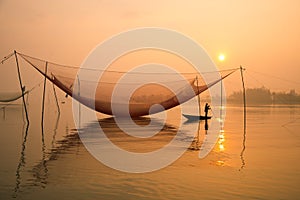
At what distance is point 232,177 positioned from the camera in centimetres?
1091

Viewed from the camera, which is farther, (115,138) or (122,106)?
(122,106)

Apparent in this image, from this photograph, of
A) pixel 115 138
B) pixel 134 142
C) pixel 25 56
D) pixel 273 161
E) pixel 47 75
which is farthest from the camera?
pixel 47 75

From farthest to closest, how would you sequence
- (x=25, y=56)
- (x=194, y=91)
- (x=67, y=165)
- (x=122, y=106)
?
(x=122, y=106) < (x=194, y=91) < (x=25, y=56) < (x=67, y=165)

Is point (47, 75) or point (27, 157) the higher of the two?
point (47, 75)

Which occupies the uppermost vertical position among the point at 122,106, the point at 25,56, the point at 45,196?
the point at 25,56

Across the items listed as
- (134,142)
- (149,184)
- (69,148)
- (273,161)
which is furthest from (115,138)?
(149,184)

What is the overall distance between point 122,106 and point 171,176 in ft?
79.4

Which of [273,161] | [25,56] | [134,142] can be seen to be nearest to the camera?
[273,161]

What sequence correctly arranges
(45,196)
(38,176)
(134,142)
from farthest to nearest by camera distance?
(134,142) → (38,176) → (45,196)

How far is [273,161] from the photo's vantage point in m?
13.8

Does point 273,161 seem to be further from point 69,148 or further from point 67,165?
point 69,148

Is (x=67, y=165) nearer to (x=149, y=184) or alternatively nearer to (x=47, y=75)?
(x=149, y=184)

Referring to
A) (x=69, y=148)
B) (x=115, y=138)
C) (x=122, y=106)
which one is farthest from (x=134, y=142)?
(x=122, y=106)

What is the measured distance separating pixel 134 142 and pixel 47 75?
10.2 meters
